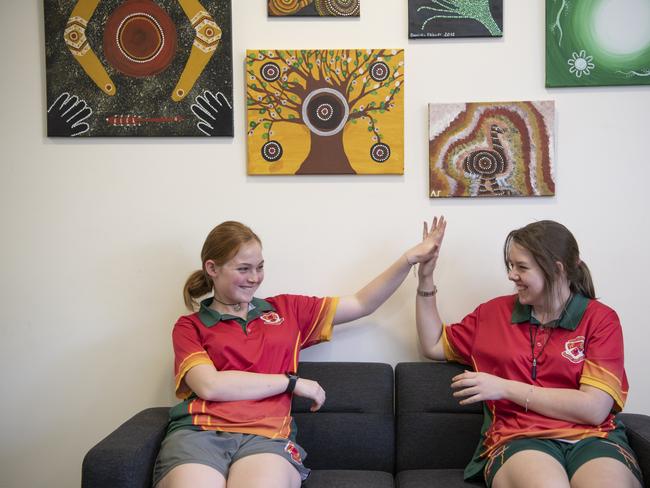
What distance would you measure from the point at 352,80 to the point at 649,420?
1678 mm

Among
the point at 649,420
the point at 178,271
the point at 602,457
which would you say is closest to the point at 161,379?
the point at 178,271

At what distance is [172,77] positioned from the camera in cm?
235

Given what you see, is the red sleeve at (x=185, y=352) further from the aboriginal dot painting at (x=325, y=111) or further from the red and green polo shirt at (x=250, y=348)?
the aboriginal dot painting at (x=325, y=111)

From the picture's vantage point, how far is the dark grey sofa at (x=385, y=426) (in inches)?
78.3

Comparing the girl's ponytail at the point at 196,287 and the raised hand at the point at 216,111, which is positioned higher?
the raised hand at the point at 216,111

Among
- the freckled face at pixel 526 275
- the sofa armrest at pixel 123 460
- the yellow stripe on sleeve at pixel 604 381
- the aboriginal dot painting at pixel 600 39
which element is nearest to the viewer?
the sofa armrest at pixel 123 460

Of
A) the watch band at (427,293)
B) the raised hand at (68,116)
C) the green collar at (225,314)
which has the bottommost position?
the green collar at (225,314)

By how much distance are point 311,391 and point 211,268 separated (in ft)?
1.87

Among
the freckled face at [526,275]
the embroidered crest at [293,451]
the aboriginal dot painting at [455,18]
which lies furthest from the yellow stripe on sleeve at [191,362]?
the aboriginal dot painting at [455,18]

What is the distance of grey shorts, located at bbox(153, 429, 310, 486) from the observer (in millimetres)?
1735

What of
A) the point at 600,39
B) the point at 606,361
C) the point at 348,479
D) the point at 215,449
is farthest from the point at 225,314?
the point at 600,39

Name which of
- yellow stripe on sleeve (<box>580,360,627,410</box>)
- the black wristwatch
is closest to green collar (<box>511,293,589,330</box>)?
yellow stripe on sleeve (<box>580,360,627,410</box>)

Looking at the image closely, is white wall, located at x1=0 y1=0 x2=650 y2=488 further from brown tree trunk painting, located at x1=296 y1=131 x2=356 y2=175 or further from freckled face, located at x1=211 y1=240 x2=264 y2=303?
freckled face, located at x1=211 y1=240 x2=264 y2=303

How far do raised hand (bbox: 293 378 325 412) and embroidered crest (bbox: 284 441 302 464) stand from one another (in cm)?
15
